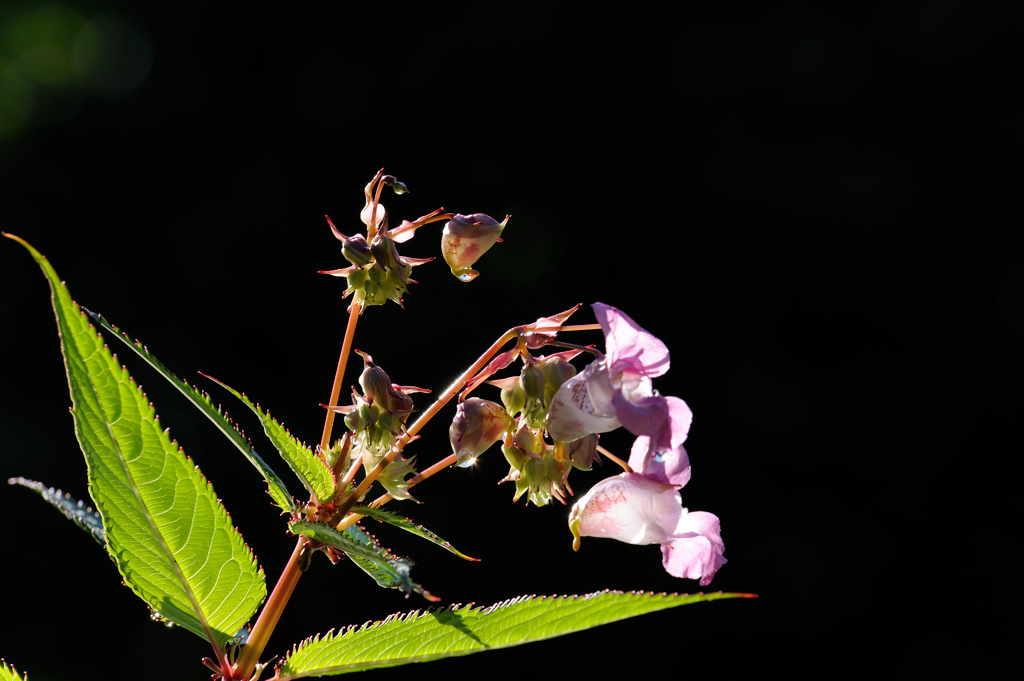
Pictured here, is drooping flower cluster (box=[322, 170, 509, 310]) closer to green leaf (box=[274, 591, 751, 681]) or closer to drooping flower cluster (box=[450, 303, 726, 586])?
drooping flower cluster (box=[450, 303, 726, 586])

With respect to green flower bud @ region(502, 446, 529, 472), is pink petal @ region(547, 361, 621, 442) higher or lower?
higher

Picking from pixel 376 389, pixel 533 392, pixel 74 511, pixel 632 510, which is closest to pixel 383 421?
pixel 376 389

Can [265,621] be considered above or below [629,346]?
below

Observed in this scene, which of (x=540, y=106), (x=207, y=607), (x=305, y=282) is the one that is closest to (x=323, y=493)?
(x=207, y=607)

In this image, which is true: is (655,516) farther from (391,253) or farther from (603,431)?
(391,253)

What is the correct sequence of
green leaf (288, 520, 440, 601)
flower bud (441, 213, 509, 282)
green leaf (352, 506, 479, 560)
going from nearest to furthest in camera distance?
green leaf (288, 520, 440, 601)
green leaf (352, 506, 479, 560)
flower bud (441, 213, 509, 282)

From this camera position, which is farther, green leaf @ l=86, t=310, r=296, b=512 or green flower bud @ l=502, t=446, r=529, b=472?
green flower bud @ l=502, t=446, r=529, b=472

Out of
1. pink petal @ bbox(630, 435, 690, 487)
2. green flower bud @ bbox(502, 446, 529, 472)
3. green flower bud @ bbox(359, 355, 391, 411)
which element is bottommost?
pink petal @ bbox(630, 435, 690, 487)

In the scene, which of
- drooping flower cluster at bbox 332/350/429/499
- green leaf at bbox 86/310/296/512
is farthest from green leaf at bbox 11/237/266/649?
drooping flower cluster at bbox 332/350/429/499
